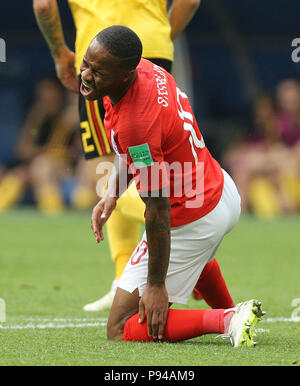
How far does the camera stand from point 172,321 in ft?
13.5

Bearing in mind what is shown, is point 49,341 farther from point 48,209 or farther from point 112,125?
point 48,209

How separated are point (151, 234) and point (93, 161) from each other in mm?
1612

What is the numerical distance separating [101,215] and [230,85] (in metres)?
13.1

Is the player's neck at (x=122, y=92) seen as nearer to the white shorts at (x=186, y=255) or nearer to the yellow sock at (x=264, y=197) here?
the white shorts at (x=186, y=255)

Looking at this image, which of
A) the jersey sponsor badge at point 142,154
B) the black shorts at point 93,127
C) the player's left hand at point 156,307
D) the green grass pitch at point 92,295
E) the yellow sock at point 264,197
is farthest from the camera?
the yellow sock at point 264,197

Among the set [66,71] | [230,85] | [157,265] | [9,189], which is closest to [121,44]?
[157,265]

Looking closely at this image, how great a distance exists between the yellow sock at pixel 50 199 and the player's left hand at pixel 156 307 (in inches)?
370

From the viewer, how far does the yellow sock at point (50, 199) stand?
13492 millimetres

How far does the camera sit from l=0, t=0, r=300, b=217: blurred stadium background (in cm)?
1301

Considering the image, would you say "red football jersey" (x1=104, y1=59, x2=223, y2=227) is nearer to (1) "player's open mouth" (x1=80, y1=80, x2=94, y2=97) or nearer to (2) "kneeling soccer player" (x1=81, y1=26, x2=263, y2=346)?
(2) "kneeling soccer player" (x1=81, y1=26, x2=263, y2=346)

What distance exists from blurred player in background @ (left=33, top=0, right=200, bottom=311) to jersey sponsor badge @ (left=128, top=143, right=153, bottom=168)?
4.73 ft

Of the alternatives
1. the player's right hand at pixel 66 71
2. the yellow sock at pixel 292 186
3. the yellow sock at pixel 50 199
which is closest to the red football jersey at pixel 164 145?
the player's right hand at pixel 66 71

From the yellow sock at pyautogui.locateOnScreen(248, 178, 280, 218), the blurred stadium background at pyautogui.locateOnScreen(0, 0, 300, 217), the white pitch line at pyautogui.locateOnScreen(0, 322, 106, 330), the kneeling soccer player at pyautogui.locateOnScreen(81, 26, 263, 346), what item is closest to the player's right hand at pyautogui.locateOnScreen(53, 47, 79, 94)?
the kneeling soccer player at pyautogui.locateOnScreen(81, 26, 263, 346)
